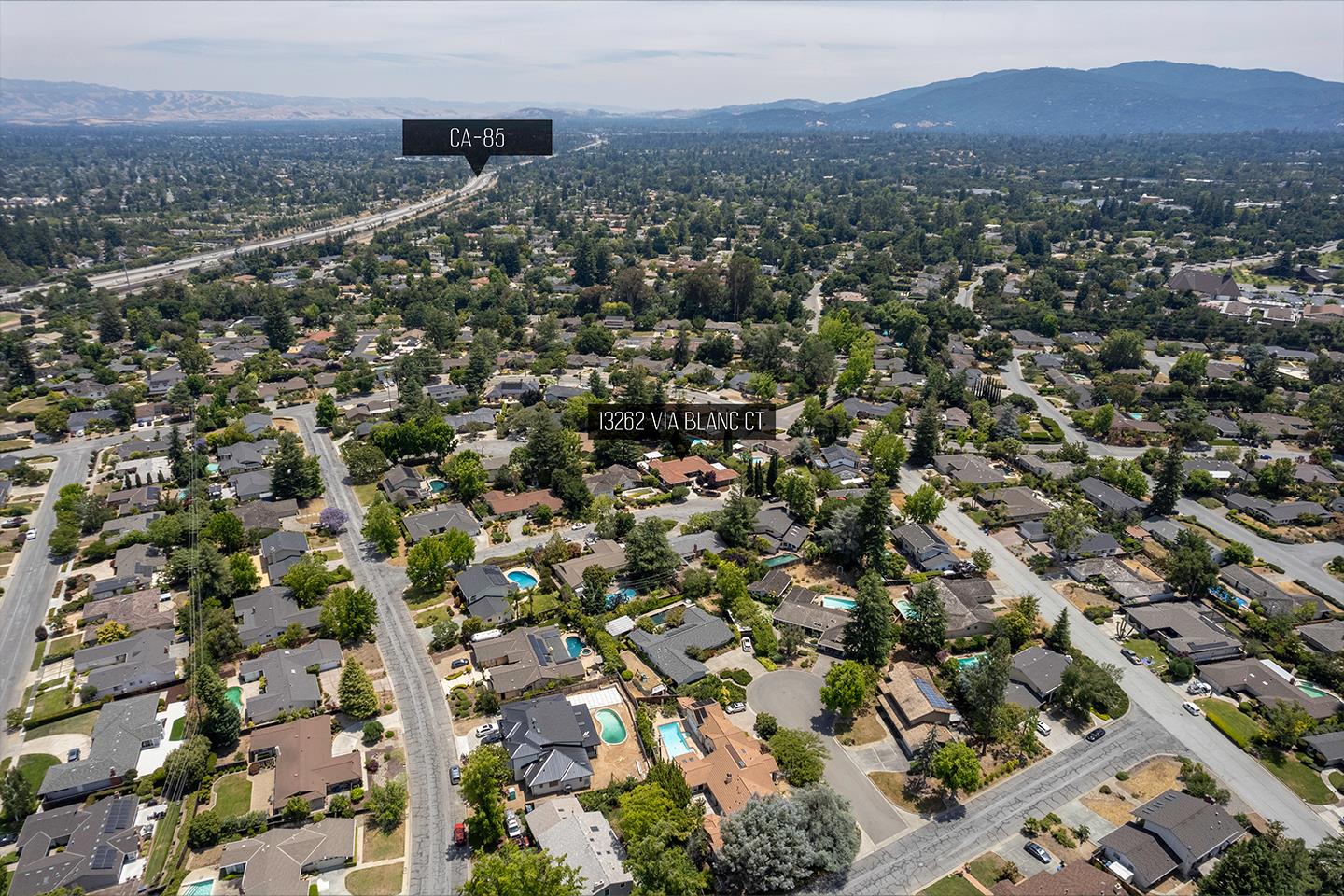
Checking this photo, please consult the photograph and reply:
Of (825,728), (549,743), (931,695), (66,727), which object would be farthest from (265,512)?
(931,695)

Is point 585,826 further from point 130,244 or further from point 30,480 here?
point 130,244

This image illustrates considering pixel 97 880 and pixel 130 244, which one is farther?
pixel 130 244

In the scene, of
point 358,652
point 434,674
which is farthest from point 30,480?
point 434,674

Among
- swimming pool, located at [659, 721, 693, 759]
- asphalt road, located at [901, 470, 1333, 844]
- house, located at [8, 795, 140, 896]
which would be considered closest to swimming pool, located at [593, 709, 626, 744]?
swimming pool, located at [659, 721, 693, 759]

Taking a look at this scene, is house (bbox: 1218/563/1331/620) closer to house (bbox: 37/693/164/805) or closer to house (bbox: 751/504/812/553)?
house (bbox: 751/504/812/553)

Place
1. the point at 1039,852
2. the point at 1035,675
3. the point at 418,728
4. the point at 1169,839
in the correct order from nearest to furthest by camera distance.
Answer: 1. the point at 1169,839
2. the point at 1039,852
3. the point at 418,728
4. the point at 1035,675

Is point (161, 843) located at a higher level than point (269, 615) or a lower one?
lower

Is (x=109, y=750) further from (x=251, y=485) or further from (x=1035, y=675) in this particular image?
(x=1035, y=675)
